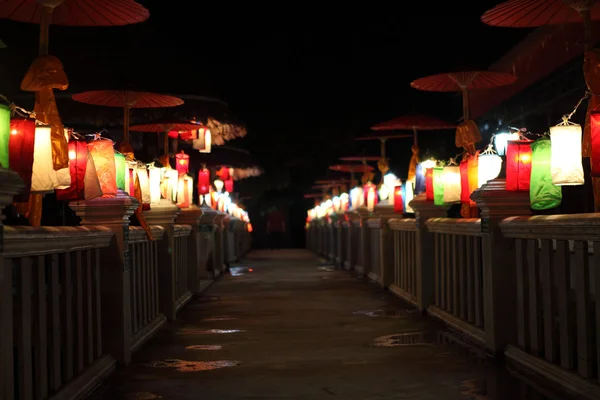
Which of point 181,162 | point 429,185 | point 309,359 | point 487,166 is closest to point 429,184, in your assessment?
point 429,185

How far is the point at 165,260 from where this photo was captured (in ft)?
31.3

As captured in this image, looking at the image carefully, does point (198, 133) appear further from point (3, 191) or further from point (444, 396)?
point (3, 191)

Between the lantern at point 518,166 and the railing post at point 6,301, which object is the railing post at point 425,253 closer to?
the lantern at point 518,166

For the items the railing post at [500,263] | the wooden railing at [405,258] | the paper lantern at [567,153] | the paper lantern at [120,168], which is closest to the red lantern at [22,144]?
the paper lantern at [120,168]

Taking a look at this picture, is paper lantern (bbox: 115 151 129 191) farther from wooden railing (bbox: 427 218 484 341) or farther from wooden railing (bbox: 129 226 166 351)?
wooden railing (bbox: 427 218 484 341)

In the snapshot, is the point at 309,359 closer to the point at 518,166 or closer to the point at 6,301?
the point at 518,166

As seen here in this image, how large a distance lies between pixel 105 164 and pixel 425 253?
422 cm

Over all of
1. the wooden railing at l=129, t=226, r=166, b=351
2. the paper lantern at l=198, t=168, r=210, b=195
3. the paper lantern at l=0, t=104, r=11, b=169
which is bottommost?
the wooden railing at l=129, t=226, r=166, b=351

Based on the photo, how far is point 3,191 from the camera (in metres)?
3.57

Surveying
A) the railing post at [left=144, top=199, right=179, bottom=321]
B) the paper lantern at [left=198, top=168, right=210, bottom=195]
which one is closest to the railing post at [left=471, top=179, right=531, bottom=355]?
the railing post at [left=144, top=199, right=179, bottom=321]

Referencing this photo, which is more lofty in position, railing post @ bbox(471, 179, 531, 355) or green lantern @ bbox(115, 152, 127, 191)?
green lantern @ bbox(115, 152, 127, 191)

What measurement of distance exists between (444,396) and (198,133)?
11.5 metres

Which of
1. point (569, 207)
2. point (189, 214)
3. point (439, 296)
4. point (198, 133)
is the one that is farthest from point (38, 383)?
point (198, 133)

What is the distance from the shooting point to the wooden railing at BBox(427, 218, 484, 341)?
7.26 m
